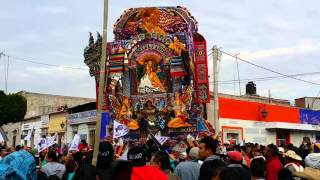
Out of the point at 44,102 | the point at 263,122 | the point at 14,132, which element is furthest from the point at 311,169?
the point at 44,102

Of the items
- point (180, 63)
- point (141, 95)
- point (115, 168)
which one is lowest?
point (115, 168)

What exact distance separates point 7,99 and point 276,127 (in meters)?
17.0

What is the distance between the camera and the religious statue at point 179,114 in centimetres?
1812

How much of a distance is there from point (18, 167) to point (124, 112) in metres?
14.0

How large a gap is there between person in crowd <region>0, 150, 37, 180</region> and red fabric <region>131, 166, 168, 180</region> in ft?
3.74

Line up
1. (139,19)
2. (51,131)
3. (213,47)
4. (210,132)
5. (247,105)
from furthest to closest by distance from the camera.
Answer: (51,131) < (247,105) < (213,47) < (139,19) < (210,132)

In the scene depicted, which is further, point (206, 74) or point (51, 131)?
point (51, 131)

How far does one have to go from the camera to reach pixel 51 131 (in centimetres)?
3231

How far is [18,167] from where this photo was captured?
15.9ft

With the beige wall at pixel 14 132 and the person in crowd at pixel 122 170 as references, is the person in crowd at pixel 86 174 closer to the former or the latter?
the person in crowd at pixel 122 170

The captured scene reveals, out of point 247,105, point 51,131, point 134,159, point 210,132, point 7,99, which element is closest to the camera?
point 134,159

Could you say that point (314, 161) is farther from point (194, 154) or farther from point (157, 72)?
point (157, 72)

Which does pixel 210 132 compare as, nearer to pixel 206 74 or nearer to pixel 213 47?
pixel 206 74

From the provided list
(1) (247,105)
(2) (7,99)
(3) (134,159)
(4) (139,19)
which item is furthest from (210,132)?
(2) (7,99)
